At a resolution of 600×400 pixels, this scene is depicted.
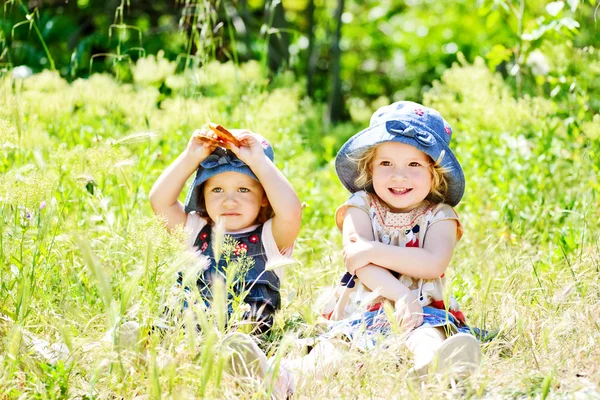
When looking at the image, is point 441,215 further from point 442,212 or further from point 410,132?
point 410,132

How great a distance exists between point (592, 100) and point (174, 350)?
9.01 ft

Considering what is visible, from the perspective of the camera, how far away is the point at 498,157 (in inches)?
154

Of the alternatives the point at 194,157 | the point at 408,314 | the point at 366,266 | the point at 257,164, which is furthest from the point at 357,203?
the point at 194,157

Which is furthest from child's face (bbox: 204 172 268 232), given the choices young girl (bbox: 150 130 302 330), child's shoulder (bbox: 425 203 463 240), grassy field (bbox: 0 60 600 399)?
child's shoulder (bbox: 425 203 463 240)

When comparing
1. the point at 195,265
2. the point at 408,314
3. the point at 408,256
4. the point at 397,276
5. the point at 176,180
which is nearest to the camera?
the point at 195,265

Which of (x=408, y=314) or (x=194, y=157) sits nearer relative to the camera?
(x=408, y=314)

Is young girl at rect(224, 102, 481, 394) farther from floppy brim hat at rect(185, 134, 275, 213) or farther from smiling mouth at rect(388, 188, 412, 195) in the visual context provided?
floppy brim hat at rect(185, 134, 275, 213)

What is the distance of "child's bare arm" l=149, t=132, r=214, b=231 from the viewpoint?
2.77m

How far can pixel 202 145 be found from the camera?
2.78 meters

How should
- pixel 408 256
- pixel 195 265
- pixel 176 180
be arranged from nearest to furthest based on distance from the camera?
pixel 195 265 → pixel 408 256 → pixel 176 180

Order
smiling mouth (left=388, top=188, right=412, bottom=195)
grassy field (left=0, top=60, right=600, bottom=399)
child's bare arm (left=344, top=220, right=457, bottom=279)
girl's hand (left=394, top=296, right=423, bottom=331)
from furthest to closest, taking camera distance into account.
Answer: smiling mouth (left=388, top=188, right=412, bottom=195)
child's bare arm (left=344, top=220, right=457, bottom=279)
girl's hand (left=394, top=296, right=423, bottom=331)
grassy field (left=0, top=60, right=600, bottom=399)

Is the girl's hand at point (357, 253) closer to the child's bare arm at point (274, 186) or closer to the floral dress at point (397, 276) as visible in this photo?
the floral dress at point (397, 276)

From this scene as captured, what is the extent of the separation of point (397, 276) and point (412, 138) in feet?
1.50

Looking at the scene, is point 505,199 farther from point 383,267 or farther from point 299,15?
point 299,15
